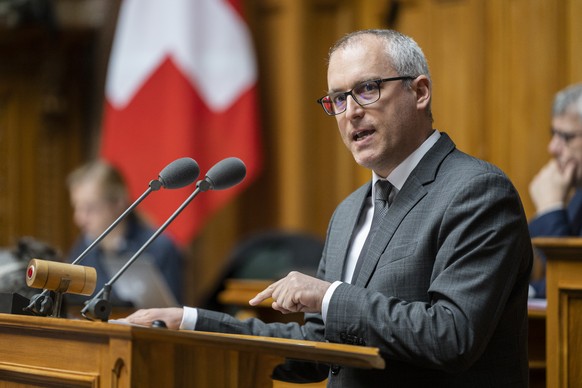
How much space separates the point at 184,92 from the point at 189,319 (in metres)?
4.26

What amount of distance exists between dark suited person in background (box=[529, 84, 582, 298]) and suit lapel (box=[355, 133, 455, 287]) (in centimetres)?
202

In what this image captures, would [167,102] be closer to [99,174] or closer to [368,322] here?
[99,174]

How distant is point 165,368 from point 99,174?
3836 mm

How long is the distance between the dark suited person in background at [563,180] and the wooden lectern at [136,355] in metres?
2.53

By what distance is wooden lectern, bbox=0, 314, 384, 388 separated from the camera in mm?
2025

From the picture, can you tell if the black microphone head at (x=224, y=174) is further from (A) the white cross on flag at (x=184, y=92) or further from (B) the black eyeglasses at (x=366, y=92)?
(A) the white cross on flag at (x=184, y=92)

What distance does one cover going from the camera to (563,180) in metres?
4.80

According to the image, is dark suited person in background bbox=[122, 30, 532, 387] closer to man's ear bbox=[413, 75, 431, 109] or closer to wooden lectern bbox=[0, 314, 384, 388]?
man's ear bbox=[413, 75, 431, 109]

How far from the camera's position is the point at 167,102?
6770 millimetres

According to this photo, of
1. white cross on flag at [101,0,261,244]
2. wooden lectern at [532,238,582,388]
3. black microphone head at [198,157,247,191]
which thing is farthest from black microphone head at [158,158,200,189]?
white cross on flag at [101,0,261,244]

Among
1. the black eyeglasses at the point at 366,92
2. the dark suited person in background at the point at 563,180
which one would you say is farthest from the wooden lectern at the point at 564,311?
the dark suited person in background at the point at 563,180

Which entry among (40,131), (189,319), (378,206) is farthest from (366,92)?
(40,131)

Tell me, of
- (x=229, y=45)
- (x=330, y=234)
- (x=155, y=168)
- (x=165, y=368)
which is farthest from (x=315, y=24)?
(x=165, y=368)

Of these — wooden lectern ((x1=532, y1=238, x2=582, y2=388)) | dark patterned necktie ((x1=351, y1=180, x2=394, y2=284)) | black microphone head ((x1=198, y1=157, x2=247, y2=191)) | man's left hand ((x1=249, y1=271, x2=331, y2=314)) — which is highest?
black microphone head ((x1=198, y1=157, x2=247, y2=191))
